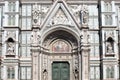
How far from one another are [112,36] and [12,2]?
25.7 feet

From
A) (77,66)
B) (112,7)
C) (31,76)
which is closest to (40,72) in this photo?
(31,76)

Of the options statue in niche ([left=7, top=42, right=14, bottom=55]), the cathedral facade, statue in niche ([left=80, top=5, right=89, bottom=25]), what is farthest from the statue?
statue in niche ([left=7, top=42, right=14, bottom=55])

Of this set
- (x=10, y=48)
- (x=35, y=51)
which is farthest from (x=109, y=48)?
(x=10, y=48)

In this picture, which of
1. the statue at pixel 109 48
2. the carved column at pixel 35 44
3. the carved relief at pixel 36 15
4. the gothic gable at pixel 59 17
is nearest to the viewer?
the carved column at pixel 35 44

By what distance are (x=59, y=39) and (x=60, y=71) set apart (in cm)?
243

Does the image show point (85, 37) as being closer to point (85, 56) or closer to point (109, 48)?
point (85, 56)

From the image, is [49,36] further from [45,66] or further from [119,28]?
[119,28]

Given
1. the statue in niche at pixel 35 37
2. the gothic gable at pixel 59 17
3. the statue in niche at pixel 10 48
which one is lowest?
the statue in niche at pixel 10 48

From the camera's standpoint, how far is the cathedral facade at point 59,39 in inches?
1113

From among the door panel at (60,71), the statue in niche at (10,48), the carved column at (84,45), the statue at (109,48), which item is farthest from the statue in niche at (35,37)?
the statue at (109,48)

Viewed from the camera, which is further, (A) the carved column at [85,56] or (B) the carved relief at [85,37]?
(B) the carved relief at [85,37]

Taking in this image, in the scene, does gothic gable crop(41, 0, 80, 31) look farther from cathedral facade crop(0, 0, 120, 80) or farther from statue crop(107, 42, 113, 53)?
statue crop(107, 42, 113, 53)

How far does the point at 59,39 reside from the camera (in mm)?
29734

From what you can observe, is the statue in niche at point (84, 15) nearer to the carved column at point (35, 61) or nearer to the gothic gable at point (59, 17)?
the gothic gable at point (59, 17)
